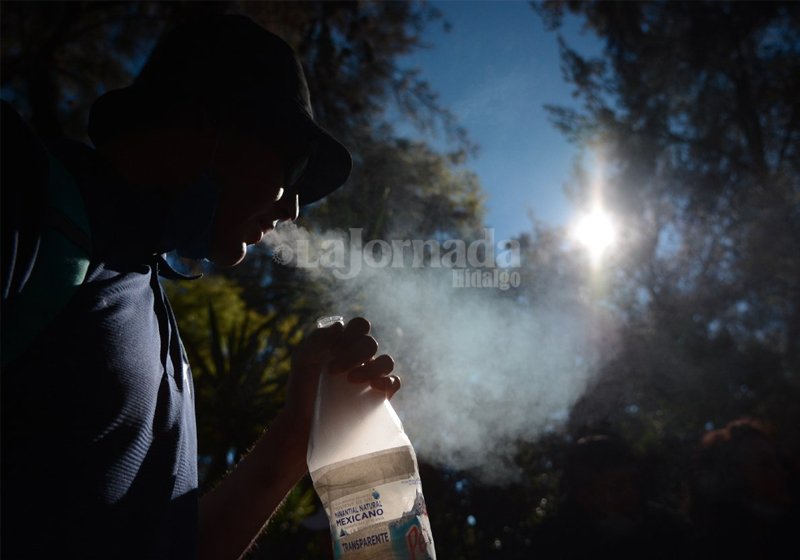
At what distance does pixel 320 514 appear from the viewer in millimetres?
4363

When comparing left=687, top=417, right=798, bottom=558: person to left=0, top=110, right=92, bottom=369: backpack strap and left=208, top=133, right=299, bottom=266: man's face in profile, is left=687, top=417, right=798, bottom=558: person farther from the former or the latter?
left=0, top=110, right=92, bottom=369: backpack strap

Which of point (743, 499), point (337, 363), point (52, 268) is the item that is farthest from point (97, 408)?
point (743, 499)

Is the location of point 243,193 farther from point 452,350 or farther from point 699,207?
point 699,207

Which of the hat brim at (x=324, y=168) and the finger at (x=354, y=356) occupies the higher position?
the hat brim at (x=324, y=168)

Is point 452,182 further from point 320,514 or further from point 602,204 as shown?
point 602,204

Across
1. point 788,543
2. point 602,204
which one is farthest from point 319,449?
point 602,204

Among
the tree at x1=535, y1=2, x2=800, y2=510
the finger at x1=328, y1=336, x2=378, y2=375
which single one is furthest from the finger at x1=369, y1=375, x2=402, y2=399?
the tree at x1=535, y1=2, x2=800, y2=510

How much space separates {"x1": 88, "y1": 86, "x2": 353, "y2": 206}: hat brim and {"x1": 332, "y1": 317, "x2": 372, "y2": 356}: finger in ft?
1.89

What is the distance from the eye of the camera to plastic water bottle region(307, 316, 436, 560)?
3.69 feet

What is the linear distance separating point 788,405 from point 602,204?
7527 mm

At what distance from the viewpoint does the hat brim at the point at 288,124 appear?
1.22m

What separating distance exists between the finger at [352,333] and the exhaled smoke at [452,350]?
1.78 metres

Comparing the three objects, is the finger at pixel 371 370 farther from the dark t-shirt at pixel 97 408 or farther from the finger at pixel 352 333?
the dark t-shirt at pixel 97 408

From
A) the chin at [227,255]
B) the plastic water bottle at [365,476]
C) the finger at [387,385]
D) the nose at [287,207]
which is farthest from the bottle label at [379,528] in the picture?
the nose at [287,207]
